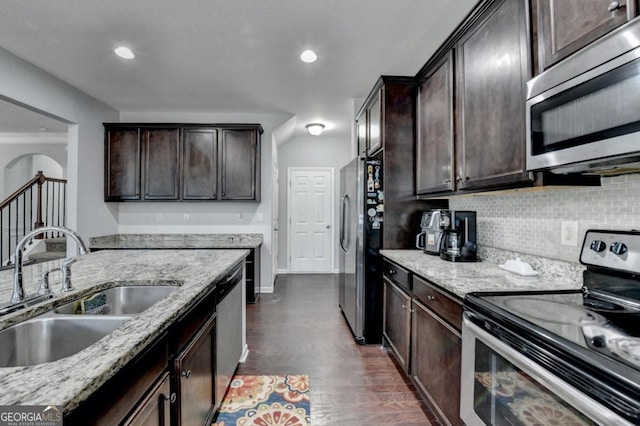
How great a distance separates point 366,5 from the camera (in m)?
2.17

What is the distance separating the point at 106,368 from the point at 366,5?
2479 mm

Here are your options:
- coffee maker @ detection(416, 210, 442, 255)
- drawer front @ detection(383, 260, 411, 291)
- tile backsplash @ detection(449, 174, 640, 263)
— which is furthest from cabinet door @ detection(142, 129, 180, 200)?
tile backsplash @ detection(449, 174, 640, 263)

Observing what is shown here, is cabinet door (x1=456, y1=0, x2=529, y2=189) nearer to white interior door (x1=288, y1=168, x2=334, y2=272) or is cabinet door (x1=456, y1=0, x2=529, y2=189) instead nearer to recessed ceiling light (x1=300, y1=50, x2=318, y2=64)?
recessed ceiling light (x1=300, y1=50, x2=318, y2=64)

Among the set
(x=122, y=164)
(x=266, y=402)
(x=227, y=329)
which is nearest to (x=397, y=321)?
(x=266, y=402)

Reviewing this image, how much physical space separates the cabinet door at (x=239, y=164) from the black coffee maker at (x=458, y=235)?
269 centimetres

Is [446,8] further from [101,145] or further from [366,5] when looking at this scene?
[101,145]

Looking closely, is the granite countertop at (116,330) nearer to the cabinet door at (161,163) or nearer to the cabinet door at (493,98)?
the cabinet door at (493,98)

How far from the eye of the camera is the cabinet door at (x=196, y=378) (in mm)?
1189

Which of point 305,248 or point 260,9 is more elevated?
point 260,9

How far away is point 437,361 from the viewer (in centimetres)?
167

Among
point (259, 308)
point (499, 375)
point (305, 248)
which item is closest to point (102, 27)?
point (259, 308)

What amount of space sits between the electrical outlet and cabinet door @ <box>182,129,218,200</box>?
3.75 meters

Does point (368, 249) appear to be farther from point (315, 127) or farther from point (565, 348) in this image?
point (315, 127)

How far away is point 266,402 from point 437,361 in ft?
3.66
